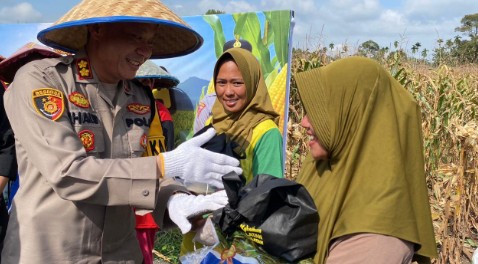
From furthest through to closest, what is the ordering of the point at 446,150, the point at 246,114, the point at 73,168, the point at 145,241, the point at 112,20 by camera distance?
1. the point at 446,150
2. the point at 246,114
3. the point at 145,241
4. the point at 112,20
5. the point at 73,168

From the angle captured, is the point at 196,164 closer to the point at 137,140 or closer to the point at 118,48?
the point at 137,140

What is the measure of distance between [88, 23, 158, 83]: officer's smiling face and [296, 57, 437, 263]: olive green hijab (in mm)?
634

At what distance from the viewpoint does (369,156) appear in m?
1.54

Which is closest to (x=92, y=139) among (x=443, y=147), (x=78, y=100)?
(x=78, y=100)

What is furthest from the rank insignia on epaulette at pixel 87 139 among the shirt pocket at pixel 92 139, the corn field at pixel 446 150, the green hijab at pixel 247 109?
the corn field at pixel 446 150

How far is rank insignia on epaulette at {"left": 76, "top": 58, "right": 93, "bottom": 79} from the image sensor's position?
1771 mm

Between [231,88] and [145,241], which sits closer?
[145,241]

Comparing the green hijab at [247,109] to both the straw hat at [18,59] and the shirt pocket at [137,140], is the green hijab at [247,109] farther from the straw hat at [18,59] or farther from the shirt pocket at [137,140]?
the straw hat at [18,59]

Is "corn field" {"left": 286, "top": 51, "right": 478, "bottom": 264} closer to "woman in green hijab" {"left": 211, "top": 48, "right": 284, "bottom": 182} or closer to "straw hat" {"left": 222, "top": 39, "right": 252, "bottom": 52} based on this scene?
"straw hat" {"left": 222, "top": 39, "right": 252, "bottom": 52}

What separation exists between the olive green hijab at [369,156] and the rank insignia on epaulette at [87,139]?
2.42ft

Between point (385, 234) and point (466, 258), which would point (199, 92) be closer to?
point (466, 258)

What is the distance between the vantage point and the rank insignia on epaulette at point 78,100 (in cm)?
169

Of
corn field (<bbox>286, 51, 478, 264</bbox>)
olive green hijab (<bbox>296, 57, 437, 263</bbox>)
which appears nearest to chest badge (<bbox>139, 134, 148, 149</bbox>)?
olive green hijab (<bbox>296, 57, 437, 263</bbox>)

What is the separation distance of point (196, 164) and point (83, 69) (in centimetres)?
54
